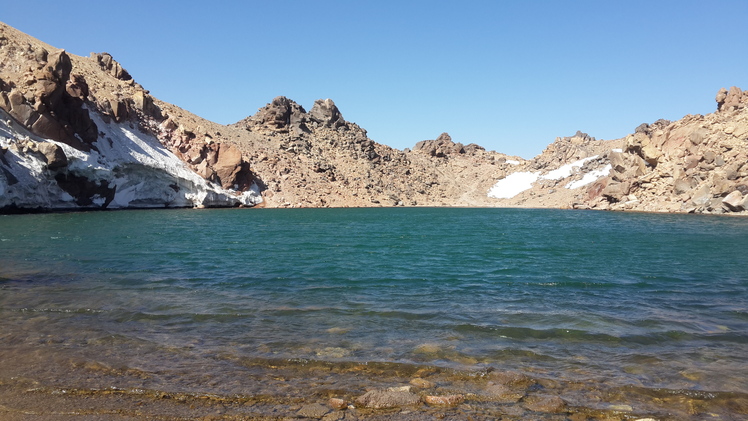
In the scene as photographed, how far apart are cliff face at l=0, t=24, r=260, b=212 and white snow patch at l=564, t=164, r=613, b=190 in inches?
2596

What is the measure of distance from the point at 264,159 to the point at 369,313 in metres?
78.9

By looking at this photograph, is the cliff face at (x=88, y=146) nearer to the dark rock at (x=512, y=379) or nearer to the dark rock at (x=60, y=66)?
the dark rock at (x=60, y=66)

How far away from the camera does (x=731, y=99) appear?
74.6 meters

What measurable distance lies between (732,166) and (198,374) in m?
65.9

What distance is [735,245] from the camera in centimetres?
2714

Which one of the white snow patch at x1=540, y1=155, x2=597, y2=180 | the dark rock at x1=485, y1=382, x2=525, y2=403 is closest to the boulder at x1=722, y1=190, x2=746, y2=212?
the white snow patch at x1=540, y1=155, x2=597, y2=180

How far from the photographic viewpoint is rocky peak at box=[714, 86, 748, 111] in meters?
73.2

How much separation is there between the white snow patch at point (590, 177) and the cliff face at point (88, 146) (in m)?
65.9

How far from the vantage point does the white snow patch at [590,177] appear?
98194 mm

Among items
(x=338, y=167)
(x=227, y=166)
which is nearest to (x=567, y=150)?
(x=338, y=167)

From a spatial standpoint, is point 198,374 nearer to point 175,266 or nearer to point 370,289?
point 370,289

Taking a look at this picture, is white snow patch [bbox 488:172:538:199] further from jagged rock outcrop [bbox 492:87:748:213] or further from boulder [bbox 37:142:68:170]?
boulder [bbox 37:142:68:170]

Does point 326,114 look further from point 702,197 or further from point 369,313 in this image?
point 369,313

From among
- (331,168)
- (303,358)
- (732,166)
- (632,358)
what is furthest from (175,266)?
(331,168)
